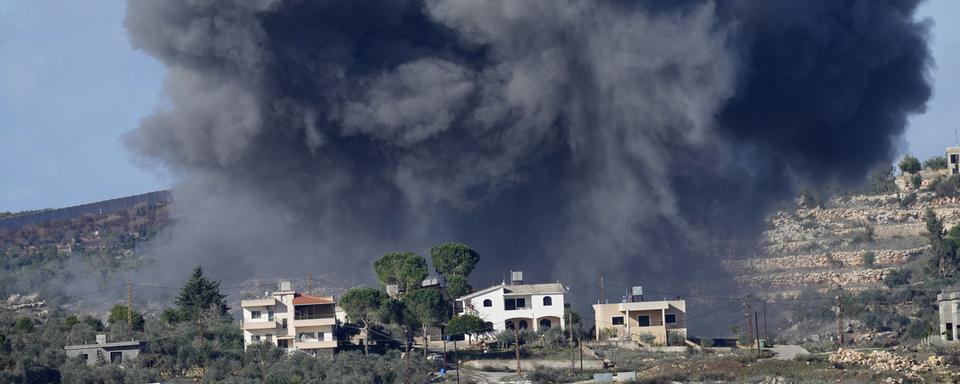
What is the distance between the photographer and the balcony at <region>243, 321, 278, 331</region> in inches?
2222

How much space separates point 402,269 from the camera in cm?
6141

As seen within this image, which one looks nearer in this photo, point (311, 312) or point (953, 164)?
point (311, 312)

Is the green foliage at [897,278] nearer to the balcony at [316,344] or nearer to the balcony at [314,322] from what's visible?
the balcony at [314,322]

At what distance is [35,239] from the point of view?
102 metres

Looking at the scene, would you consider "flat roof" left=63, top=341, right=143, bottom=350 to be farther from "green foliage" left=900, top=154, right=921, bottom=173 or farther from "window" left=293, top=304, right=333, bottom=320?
"green foliage" left=900, top=154, right=921, bottom=173

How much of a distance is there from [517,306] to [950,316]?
46.4 ft

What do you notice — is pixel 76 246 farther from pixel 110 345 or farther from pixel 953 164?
pixel 110 345

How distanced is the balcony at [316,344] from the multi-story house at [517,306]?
582cm

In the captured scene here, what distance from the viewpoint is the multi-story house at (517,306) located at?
6038 cm

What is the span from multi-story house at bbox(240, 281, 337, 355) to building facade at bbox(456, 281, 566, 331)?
5642mm

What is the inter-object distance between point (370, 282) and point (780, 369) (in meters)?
24.1

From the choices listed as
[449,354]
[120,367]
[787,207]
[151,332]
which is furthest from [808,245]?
[120,367]

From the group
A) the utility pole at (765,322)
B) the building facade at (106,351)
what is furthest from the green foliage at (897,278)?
the building facade at (106,351)

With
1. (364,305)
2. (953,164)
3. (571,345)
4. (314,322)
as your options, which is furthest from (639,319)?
(953,164)
